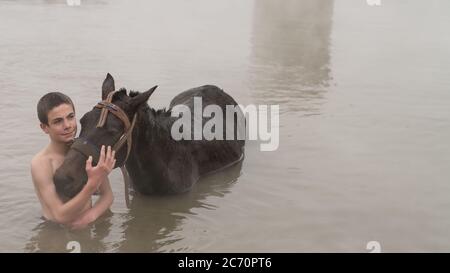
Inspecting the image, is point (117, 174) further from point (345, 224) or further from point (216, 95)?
point (345, 224)

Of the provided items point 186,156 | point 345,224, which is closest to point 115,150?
point 186,156

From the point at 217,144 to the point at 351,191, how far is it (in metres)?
1.70

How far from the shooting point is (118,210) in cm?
563

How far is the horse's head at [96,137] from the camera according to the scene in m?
4.54

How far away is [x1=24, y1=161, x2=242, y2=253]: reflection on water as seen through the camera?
491 cm

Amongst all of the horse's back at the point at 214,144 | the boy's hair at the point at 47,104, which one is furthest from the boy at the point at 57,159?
the horse's back at the point at 214,144

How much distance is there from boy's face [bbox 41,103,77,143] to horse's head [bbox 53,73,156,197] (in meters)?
0.14

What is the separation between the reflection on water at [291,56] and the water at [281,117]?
6cm

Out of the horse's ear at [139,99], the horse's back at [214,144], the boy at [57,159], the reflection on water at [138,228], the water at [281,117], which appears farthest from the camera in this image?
the horse's back at [214,144]
